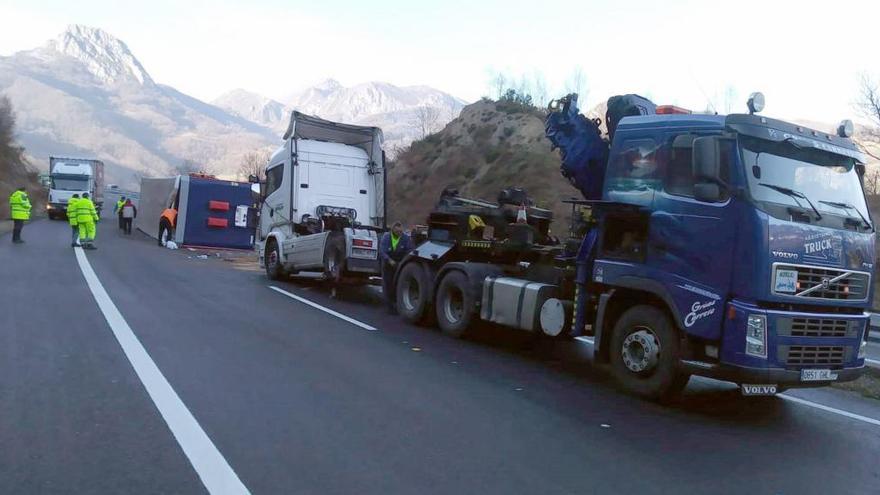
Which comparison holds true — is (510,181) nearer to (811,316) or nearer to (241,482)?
(811,316)

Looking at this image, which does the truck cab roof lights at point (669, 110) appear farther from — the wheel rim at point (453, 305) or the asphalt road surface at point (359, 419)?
the wheel rim at point (453, 305)

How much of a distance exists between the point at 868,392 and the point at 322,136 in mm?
11837

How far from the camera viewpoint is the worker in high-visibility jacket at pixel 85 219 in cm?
2086

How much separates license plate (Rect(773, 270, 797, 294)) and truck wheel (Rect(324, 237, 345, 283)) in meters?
8.91

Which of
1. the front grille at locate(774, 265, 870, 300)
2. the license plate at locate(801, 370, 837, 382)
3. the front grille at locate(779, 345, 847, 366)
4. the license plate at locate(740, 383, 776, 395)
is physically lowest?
the license plate at locate(740, 383, 776, 395)

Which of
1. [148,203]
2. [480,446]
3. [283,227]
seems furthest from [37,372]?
[148,203]

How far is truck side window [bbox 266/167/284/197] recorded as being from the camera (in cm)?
1636

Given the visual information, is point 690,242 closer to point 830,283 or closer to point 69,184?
point 830,283

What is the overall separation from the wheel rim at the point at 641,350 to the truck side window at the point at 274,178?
35.1ft

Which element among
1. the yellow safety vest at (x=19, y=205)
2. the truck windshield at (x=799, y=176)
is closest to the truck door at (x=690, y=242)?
the truck windshield at (x=799, y=176)

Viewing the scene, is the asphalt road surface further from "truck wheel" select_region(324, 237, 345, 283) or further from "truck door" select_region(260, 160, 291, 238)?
"truck door" select_region(260, 160, 291, 238)

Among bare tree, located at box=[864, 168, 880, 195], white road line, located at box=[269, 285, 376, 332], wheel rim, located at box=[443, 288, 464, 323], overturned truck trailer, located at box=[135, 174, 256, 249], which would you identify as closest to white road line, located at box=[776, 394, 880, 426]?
wheel rim, located at box=[443, 288, 464, 323]

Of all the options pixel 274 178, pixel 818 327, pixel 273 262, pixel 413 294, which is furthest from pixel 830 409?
pixel 274 178

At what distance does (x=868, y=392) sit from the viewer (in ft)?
28.0
